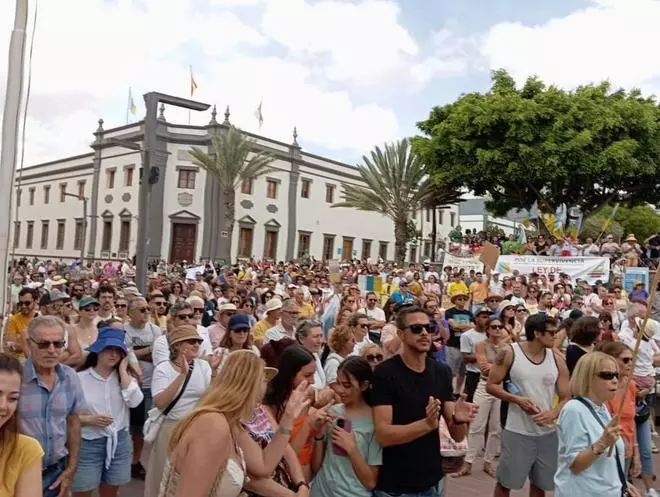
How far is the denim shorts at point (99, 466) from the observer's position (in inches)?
155

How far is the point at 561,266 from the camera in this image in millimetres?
19594

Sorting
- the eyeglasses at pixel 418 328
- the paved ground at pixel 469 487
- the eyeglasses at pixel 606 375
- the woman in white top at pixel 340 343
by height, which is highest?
the eyeglasses at pixel 418 328

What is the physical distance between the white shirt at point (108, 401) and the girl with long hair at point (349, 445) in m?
1.52

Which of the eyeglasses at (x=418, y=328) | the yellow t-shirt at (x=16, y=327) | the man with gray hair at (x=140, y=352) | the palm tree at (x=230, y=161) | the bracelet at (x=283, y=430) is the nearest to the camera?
the bracelet at (x=283, y=430)

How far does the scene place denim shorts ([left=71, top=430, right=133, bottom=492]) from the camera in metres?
3.94

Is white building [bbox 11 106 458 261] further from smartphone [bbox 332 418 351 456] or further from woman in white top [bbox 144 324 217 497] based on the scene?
smartphone [bbox 332 418 351 456]

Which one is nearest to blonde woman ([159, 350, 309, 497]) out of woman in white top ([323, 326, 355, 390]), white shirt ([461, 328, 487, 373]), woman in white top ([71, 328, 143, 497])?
woman in white top ([71, 328, 143, 497])

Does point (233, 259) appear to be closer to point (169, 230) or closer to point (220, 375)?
point (169, 230)

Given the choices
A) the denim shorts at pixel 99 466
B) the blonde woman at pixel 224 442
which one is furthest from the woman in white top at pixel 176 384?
the blonde woman at pixel 224 442

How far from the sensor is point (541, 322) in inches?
174

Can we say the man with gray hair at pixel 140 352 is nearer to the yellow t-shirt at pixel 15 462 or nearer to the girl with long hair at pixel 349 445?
the girl with long hair at pixel 349 445

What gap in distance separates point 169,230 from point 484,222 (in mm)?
38950

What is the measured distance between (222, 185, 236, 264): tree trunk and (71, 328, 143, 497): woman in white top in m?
33.1

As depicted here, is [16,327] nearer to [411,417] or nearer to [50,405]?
[50,405]
